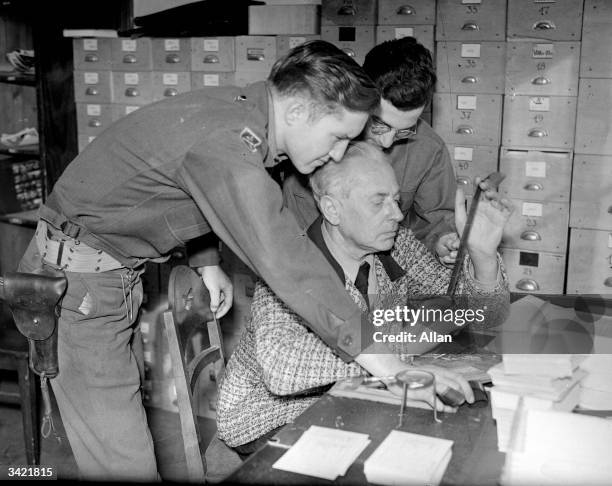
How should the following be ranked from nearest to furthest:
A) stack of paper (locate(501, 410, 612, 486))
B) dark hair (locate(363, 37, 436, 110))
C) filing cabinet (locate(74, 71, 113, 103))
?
stack of paper (locate(501, 410, 612, 486)) < dark hair (locate(363, 37, 436, 110)) < filing cabinet (locate(74, 71, 113, 103))

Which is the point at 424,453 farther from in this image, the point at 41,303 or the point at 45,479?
the point at 45,479

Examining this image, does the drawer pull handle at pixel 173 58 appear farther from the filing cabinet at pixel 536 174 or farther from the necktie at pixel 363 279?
the necktie at pixel 363 279

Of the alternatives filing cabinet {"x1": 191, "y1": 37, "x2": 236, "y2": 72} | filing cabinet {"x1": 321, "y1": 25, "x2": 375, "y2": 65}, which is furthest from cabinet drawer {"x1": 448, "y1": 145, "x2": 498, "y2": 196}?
filing cabinet {"x1": 191, "y1": 37, "x2": 236, "y2": 72}

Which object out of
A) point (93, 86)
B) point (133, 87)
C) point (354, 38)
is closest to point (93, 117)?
point (93, 86)

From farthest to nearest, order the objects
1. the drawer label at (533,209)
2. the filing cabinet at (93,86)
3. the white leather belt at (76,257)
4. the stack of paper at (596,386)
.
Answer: the filing cabinet at (93,86)
the drawer label at (533,209)
the white leather belt at (76,257)
the stack of paper at (596,386)

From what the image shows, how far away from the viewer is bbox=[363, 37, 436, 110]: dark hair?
6.59 ft

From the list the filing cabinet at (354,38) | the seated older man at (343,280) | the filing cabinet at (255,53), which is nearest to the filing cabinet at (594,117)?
the filing cabinet at (354,38)

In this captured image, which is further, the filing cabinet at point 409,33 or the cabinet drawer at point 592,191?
the filing cabinet at point 409,33

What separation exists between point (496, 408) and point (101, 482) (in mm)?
1171

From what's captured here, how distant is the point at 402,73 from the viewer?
2.02m

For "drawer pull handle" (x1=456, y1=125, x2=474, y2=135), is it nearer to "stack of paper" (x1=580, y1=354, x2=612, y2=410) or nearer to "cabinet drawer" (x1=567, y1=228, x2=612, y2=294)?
"cabinet drawer" (x1=567, y1=228, x2=612, y2=294)

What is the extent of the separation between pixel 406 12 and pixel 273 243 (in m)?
1.74

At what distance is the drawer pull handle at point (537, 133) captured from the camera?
2.81 metres

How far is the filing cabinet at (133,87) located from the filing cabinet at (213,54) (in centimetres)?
24
